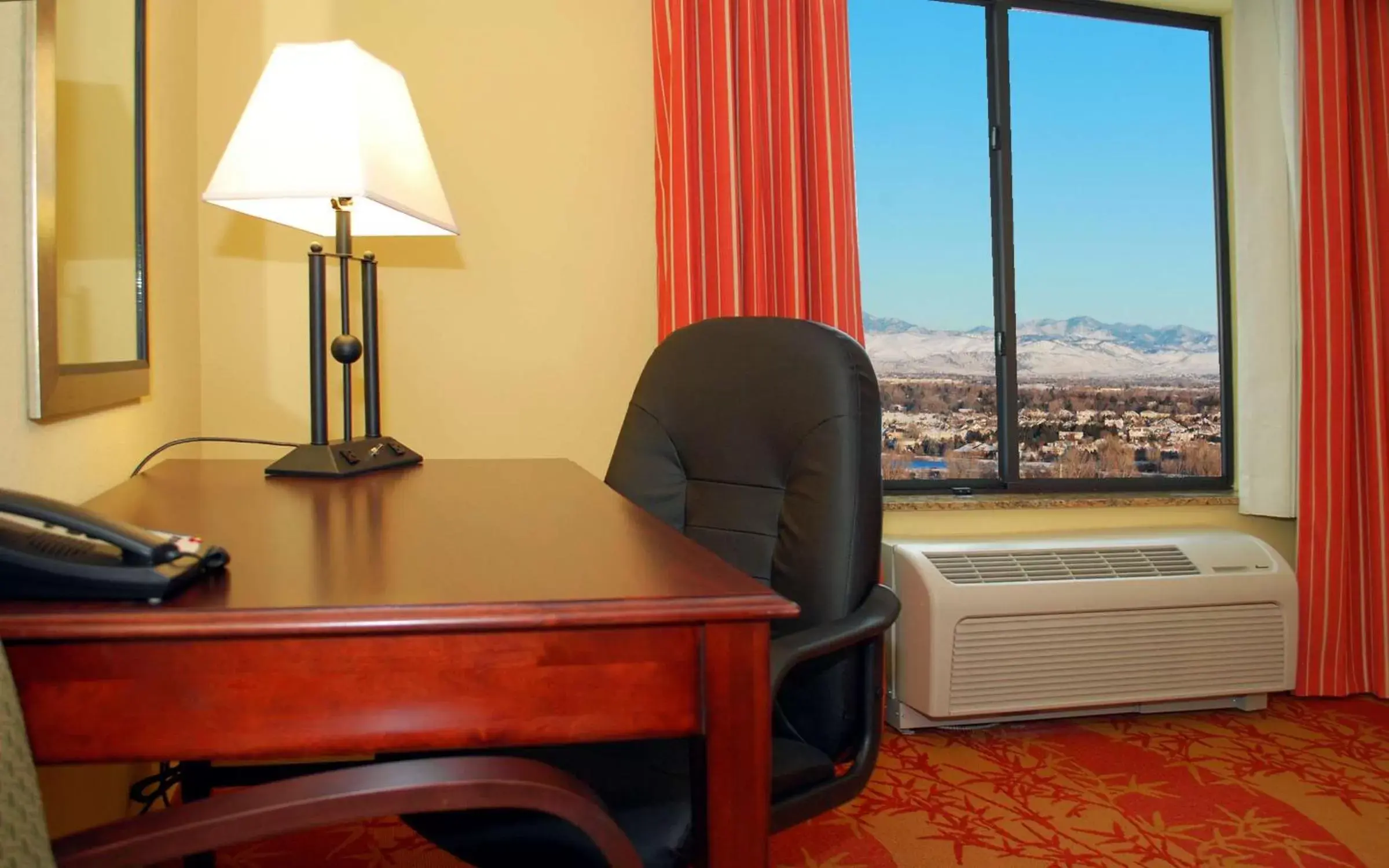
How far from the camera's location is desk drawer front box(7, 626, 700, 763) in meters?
0.65

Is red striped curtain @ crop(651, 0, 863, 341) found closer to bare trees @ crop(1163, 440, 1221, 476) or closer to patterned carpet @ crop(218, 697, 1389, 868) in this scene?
patterned carpet @ crop(218, 697, 1389, 868)

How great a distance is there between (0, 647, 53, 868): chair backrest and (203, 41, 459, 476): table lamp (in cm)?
94

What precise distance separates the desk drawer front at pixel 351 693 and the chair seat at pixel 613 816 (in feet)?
0.83

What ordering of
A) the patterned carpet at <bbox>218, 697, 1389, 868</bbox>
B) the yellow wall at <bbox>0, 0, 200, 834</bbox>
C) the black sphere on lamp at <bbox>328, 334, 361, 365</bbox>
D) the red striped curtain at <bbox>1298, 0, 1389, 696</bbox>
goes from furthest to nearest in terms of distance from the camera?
the red striped curtain at <bbox>1298, 0, 1389, 696</bbox> → the patterned carpet at <bbox>218, 697, 1389, 868</bbox> → the black sphere on lamp at <bbox>328, 334, 361, 365</bbox> → the yellow wall at <bbox>0, 0, 200, 834</bbox>

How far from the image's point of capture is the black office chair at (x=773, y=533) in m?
0.97

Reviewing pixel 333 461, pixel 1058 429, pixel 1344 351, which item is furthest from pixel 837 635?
pixel 1344 351

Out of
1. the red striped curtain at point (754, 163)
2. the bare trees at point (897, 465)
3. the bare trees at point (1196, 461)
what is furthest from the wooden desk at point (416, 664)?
the bare trees at point (1196, 461)

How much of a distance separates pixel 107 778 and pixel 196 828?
1350 millimetres

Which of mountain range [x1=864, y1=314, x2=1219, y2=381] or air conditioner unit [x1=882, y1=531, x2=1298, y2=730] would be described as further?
mountain range [x1=864, y1=314, x2=1219, y2=381]

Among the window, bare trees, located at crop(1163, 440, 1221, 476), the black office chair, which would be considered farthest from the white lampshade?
bare trees, located at crop(1163, 440, 1221, 476)

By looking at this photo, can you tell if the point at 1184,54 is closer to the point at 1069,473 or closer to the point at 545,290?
the point at 1069,473

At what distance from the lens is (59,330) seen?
1.17 meters

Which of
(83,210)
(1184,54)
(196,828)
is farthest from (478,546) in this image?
(1184,54)

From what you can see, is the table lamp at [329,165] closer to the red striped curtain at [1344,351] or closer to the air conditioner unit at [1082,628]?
the air conditioner unit at [1082,628]
